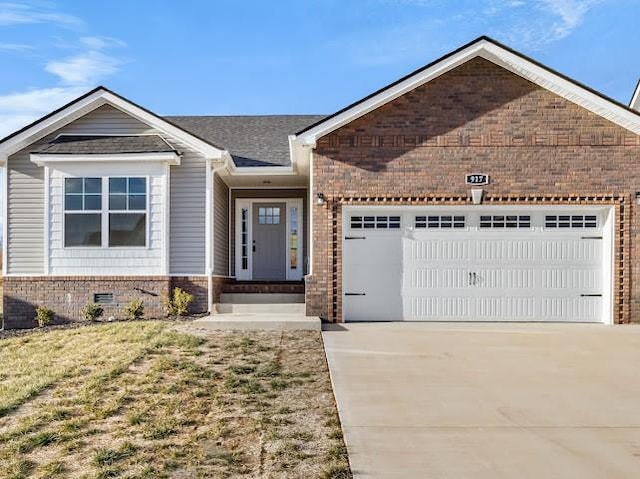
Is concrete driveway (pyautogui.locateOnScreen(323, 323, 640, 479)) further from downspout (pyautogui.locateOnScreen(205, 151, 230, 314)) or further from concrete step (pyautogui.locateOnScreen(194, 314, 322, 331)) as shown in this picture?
downspout (pyautogui.locateOnScreen(205, 151, 230, 314))

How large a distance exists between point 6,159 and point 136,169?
3.22 metres

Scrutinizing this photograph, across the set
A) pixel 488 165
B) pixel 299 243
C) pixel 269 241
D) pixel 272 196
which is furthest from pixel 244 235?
pixel 488 165

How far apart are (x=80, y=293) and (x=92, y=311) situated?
31.5 inches

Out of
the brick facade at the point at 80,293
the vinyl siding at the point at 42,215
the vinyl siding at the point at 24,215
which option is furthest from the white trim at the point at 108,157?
the brick facade at the point at 80,293

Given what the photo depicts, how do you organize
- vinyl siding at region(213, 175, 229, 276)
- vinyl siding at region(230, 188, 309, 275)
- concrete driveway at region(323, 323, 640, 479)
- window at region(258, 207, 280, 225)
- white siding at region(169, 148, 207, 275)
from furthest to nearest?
window at region(258, 207, 280, 225)
vinyl siding at region(230, 188, 309, 275)
vinyl siding at region(213, 175, 229, 276)
white siding at region(169, 148, 207, 275)
concrete driveway at region(323, 323, 640, 479)

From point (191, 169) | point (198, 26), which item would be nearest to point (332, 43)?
point (198, 26)

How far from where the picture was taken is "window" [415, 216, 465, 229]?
12.0 meters

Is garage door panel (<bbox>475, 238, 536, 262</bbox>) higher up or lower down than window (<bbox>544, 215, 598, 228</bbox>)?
lower down

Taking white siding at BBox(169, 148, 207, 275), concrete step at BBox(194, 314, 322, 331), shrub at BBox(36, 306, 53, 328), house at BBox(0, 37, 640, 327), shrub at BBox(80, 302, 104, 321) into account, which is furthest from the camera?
white siding at BBox(169, 148, 207, 275)

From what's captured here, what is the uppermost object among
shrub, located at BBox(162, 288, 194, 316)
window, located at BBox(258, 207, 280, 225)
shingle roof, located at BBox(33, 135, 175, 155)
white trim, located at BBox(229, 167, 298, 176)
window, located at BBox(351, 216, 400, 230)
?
shingle roof, located at BBox(33, 135, 175, 155)

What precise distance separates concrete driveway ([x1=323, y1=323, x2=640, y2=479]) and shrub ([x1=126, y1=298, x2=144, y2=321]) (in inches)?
183

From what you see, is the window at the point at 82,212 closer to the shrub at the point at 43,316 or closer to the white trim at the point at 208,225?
the shrub at the point at 43,316

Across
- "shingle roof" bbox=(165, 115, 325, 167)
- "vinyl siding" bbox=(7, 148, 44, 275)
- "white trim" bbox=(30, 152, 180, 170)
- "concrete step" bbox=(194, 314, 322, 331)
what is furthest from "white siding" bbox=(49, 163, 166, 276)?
"concrete step" bbox=(194, 314, 322, 331)

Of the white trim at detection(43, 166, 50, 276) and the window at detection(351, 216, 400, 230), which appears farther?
the white trim at detection(43, 166, 50, 276)
